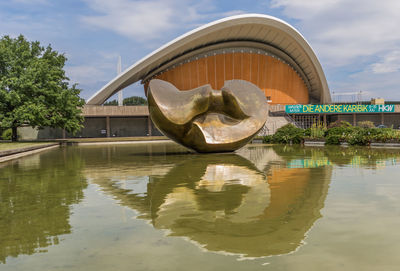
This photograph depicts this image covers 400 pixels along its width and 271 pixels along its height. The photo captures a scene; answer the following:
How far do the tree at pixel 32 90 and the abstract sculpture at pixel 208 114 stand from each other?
1562 cm

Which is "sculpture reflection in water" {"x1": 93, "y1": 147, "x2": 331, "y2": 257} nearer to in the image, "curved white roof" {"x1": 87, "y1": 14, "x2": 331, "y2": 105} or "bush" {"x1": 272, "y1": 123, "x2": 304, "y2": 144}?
"bush" {"x1": 272, "y1": 123, "x2": 304, "y2": 144}

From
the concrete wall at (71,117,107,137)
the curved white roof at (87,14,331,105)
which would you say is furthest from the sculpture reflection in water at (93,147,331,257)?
the concrete wall at (71,117,107,137)

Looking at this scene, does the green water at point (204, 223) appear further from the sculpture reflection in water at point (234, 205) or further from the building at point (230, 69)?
the building at point (230, 69)

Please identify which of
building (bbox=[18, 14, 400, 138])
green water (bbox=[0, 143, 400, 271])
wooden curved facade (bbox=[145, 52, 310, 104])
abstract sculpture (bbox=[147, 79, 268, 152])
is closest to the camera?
green water (bbox=[0, 143, 400, 271])

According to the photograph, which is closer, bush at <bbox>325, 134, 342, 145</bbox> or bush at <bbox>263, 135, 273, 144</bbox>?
bush at <bbox>325, 134, 342, 145</bbox>

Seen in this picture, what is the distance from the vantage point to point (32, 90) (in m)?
29.1

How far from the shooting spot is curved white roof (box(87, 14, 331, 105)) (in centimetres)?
4256

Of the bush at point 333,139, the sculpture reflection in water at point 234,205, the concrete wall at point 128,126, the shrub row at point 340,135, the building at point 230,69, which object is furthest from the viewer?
the concrete wall at point 128,126

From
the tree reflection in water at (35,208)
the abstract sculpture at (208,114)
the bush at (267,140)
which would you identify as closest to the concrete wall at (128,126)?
the bush at (267,140)

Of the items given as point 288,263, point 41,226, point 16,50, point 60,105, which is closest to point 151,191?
point 41,226

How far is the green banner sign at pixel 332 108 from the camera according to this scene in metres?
42.6

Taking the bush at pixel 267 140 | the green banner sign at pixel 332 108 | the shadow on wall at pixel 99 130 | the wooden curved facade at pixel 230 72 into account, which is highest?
the wooden curved facade at pixel 230 72

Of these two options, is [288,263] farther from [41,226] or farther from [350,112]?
[350,112]

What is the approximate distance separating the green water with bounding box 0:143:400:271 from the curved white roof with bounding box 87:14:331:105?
115ft
